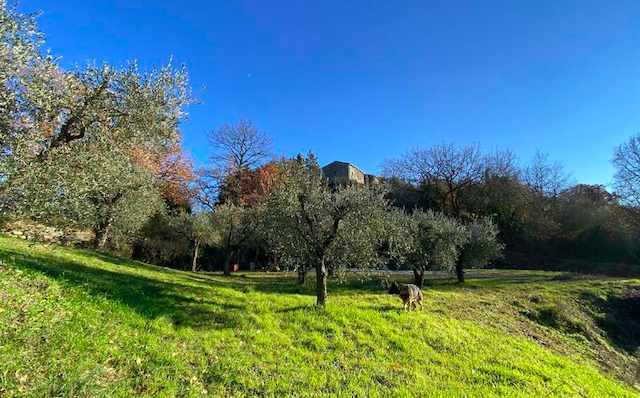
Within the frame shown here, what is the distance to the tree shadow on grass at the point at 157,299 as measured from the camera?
8875 millimetres

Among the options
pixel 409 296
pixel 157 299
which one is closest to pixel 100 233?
pixel 157 299

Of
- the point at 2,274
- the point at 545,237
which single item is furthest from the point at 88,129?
the point at 545,237

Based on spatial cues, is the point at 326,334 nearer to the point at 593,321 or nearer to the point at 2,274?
the point at 2,274

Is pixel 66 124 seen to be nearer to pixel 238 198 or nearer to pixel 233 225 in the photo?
pixel 233 225

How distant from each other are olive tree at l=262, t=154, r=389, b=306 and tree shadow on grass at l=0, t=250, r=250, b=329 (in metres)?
2.94

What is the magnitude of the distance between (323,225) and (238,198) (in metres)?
29.7

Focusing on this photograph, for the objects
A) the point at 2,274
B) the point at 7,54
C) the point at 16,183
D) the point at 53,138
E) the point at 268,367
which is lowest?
the point at 268,367

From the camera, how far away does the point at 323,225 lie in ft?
40.3

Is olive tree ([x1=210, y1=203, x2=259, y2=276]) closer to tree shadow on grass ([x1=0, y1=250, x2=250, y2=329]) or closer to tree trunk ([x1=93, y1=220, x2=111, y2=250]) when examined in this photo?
tree trunk ([x1=93, y1=220, x2=111, y2=250])

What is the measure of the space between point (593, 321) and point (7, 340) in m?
23.1

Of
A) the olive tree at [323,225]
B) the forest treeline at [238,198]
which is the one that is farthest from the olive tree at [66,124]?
the olive tree at [323,225]

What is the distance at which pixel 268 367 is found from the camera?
732cm

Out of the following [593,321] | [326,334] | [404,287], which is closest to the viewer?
[326,334]

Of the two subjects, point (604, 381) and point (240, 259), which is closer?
point (604, 381)
